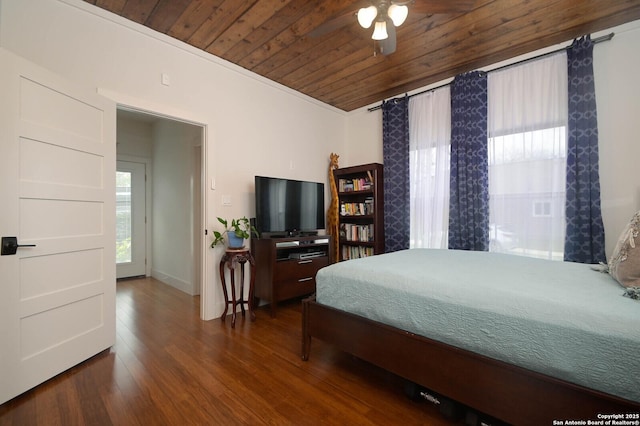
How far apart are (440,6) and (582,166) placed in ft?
6.62

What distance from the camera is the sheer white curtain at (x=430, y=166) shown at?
3.37m

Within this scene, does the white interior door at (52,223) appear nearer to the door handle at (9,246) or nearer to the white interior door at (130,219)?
the door handle at (9,246)

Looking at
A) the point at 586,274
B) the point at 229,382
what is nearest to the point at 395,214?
the point at 586,274

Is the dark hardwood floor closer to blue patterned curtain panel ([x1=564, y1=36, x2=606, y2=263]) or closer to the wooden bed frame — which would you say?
the wooden bed frame

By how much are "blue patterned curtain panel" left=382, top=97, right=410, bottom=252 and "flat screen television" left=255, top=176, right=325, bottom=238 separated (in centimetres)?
95

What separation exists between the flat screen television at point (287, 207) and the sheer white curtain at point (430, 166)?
127cm

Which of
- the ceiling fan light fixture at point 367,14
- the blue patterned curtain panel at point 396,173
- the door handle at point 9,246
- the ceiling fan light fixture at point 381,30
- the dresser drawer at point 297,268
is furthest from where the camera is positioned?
the blue patterned curtain panel at point 396,173

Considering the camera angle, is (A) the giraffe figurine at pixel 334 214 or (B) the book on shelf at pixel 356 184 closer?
(B) the book on shelf at pixel 356 184

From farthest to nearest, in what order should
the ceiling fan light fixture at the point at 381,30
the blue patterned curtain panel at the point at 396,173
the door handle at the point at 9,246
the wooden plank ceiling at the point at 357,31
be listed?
1. the blue patterned curtain panel at the point at 396,173
2. the wooden plank ceiling at the point at 357,31
3. the ceiling fan light fixture at the point at 381,30
4. the door handle at the point at 9,246

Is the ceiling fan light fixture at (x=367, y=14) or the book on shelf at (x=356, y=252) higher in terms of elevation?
the ceiling fan light fixture at (x=367, y=14)

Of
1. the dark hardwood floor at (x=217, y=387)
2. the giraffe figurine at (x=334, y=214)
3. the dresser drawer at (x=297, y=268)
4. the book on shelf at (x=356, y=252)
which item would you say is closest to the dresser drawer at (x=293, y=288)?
the dresser drawer at (x=297, y=268)

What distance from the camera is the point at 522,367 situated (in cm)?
114

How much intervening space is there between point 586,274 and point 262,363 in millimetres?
2123

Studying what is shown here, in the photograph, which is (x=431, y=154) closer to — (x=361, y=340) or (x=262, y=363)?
(x=361, y=340)
